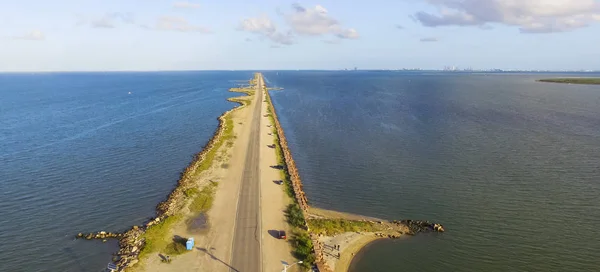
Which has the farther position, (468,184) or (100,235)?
(468,184)

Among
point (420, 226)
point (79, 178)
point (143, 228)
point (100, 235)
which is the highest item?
point (79, 178)

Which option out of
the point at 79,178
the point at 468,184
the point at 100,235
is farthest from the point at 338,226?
the point at 79,178

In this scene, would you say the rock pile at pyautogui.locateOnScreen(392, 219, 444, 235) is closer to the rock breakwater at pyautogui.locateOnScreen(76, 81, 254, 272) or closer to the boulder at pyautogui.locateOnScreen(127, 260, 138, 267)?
the rock breakwater at pyautogui.locateOnScreen(76, 81, 254, 272)

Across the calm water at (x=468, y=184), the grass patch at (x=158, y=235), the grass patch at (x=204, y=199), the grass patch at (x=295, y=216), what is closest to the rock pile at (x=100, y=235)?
the grass patch at (x=158, y=235)

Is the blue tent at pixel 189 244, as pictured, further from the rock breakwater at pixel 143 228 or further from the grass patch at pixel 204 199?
the grass patch at pixel 204 199

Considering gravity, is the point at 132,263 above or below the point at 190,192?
below

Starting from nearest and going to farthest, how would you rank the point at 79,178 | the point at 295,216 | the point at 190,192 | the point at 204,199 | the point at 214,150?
the point at 295,216, the point at 204,199, the point at 190,192, the point at 79,178, the point at 214,150

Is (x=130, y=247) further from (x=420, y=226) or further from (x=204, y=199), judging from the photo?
(x=420, y=226)
